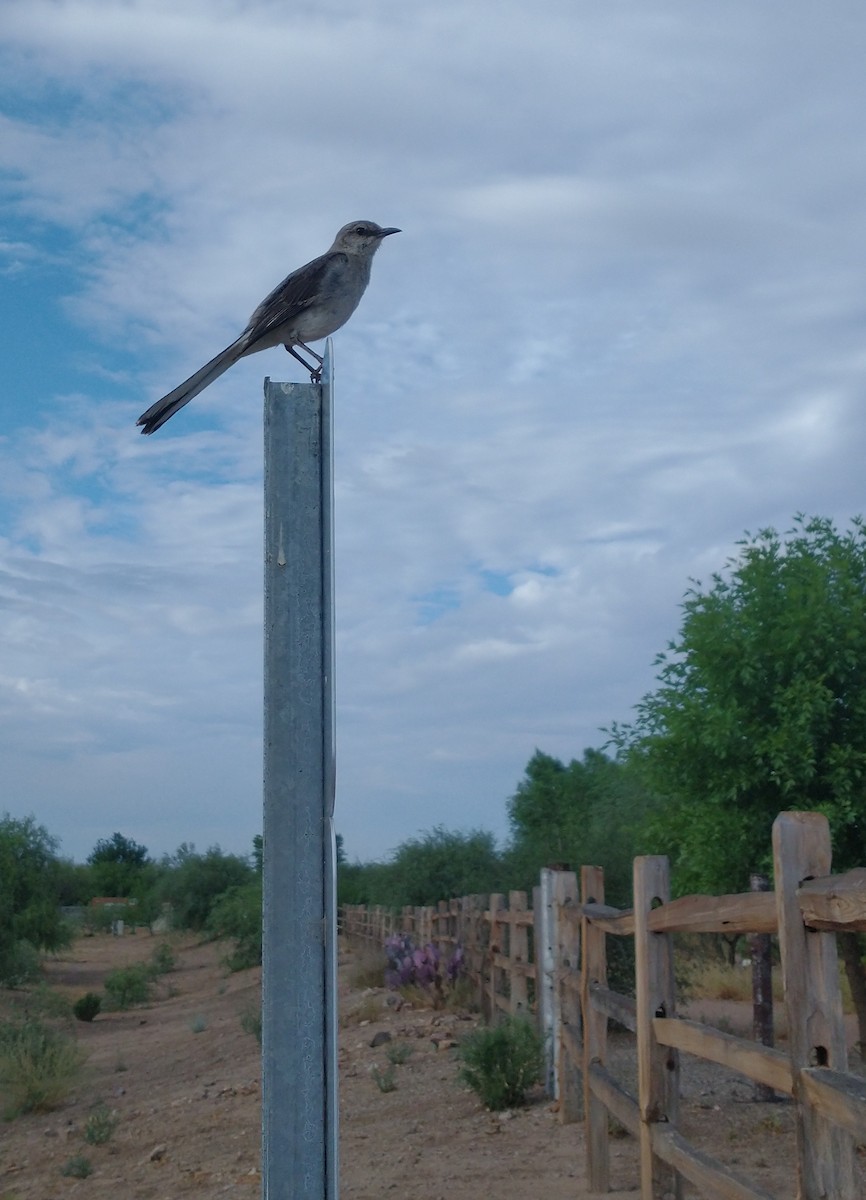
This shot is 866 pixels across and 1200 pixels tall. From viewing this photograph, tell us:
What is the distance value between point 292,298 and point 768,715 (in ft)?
27.8

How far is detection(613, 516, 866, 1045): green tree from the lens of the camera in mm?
11359

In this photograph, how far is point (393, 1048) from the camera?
Answer: 13.9 meters

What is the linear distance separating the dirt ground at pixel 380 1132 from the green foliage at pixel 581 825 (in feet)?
7.26

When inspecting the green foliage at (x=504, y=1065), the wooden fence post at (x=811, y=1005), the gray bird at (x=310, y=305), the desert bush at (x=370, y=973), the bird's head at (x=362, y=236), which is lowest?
the desert bush at (x=370, y=973)

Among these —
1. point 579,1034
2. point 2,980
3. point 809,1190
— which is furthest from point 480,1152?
point 2,980

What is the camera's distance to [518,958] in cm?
1263

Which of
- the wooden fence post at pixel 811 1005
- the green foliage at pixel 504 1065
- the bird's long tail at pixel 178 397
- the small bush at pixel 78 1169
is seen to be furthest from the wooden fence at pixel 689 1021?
the small bush at pixel 78 1169

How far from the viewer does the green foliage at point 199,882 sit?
198 ft

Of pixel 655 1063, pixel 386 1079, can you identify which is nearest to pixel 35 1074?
pixel 386 1079

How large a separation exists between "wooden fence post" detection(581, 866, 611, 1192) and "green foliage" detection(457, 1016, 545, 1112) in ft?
8.03

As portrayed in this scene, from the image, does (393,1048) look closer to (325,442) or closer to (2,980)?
(325,442)

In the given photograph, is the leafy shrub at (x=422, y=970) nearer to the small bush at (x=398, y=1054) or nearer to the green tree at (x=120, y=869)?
the small bush at (x=398, y=1054)

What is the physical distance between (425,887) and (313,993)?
27.1 metres

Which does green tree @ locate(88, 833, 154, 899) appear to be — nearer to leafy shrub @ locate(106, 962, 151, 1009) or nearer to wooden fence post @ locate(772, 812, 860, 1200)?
leafy shrub @ locate(106, 962, 151, 1009)
